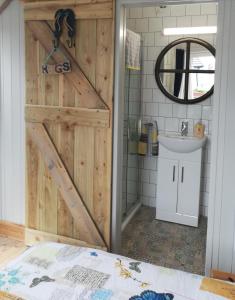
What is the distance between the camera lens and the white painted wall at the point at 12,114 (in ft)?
10.7

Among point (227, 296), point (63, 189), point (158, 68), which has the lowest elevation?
point (227, 296)

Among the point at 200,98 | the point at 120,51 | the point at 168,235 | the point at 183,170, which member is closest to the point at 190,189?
the point at 183,170

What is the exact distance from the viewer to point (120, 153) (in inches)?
119

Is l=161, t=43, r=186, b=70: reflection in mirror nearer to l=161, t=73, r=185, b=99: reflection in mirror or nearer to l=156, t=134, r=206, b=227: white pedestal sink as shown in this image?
l=161, t=73, r=185, b=99: reflection in mirror

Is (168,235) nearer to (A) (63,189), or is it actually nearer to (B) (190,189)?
(B) (190,189)

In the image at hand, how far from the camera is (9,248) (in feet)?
11.2

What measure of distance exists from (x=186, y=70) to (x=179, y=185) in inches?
51.4

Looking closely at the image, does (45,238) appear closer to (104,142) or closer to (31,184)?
(31,184)

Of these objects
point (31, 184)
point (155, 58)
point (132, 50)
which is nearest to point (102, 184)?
point (31, 184)

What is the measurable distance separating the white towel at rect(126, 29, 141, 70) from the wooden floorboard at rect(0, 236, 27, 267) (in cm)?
210

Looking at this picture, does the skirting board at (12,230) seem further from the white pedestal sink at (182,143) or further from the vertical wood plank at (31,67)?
the white pedestal sink at (182,143)

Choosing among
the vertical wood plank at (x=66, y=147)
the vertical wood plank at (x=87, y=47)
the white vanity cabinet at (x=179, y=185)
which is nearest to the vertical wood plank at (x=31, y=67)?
the vertical wood plank at (x=66, y=147)

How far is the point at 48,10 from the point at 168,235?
8.18 ft

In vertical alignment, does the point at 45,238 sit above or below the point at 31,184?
below
